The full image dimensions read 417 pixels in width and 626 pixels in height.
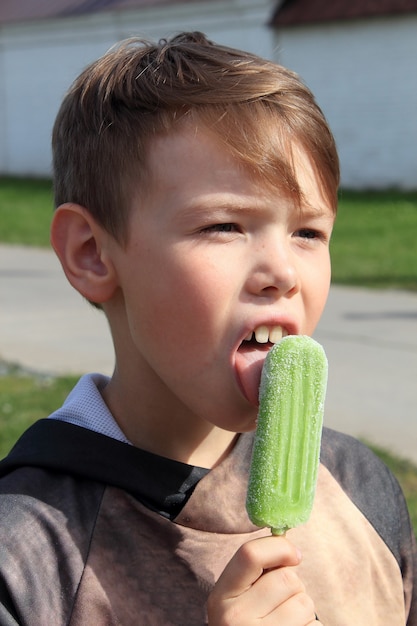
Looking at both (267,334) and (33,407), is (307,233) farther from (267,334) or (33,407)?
(33,407)

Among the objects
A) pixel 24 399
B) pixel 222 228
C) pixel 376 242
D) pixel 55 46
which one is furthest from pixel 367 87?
pixel 222 228

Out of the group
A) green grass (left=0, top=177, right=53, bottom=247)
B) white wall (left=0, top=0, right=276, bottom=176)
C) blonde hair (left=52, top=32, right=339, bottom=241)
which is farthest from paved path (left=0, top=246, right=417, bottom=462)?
white wall (left=0, top=0, right=276, bottom=176)

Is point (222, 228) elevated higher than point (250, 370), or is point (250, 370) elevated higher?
point (222, 228)

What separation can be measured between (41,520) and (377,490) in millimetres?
755

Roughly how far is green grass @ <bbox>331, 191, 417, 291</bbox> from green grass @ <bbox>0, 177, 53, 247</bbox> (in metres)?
3.48

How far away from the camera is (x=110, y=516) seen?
1953mm

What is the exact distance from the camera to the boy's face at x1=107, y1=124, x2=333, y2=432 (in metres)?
1.88

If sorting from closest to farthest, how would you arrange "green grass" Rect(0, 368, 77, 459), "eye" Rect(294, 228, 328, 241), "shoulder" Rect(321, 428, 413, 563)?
"eye" Rect(294, 228, 328, 241) → "shoulder" Rect(321, 428, 413, 563) → "green grass" Rect(0, 368, 77, 459)

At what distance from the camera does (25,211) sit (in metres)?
19.8

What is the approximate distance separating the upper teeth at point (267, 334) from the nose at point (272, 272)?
55 mm

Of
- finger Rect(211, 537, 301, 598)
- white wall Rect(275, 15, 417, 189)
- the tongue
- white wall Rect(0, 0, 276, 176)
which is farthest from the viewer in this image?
white wall Rect(0, 0, 276, 176)

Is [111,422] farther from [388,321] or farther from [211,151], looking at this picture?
[388,321]

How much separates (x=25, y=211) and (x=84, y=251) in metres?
18.0

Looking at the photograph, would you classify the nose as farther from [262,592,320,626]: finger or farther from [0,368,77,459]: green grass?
[0,368,77,459]: green grass
